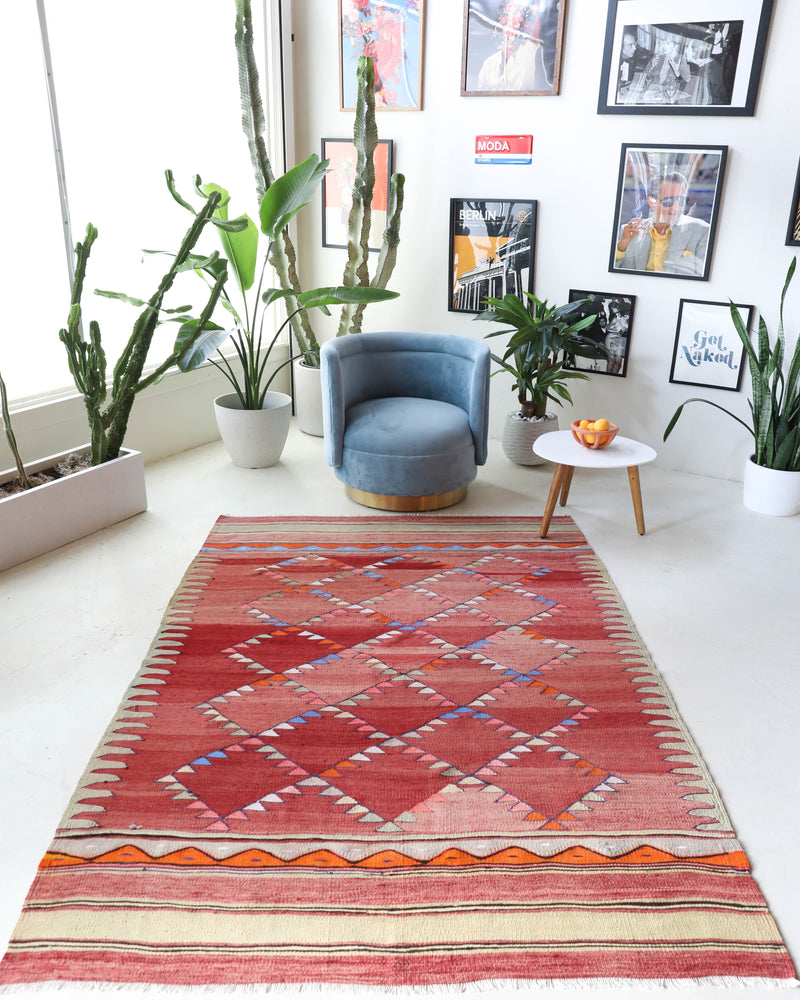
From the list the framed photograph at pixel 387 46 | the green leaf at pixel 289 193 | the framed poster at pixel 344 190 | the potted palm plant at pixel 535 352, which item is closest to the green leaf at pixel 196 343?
the green leaf at pixel 289 193

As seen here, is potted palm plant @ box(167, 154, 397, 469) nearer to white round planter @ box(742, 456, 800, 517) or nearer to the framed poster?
the framed poster

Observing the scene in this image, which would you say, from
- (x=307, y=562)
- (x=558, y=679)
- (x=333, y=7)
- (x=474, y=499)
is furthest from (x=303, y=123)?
(x=558, y=679)

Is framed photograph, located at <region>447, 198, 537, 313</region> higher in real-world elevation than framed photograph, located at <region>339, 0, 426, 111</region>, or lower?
lower

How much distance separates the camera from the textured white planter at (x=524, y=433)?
4.25m

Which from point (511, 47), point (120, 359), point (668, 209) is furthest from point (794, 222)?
point (120, 359)

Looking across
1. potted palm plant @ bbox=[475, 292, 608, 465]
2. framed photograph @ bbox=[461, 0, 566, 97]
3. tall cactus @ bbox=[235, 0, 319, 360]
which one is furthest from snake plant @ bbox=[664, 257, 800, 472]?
tall cactus @ bbox=[235, 0, 319, 360]

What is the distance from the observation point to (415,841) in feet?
Result: 6.35

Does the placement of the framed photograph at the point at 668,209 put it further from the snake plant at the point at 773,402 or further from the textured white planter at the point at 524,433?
the textured white planter at the point at 524,433

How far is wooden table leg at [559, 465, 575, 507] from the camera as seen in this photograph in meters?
3.59

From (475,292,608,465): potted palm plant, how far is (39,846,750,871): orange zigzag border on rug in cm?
256

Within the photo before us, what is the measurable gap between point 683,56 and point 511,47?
2.76ft

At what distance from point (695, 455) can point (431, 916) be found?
310 centimetres

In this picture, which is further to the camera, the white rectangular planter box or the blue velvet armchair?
the blue velvet armchair

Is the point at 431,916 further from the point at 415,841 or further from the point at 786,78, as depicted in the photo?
the point at 786,78
